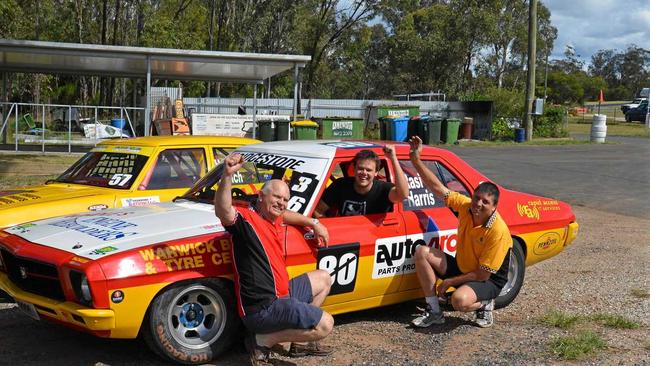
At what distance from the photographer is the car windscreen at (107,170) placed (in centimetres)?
732

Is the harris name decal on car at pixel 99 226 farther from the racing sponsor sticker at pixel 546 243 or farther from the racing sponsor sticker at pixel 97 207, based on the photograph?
the racing sponsor sticker at pixel 546 243

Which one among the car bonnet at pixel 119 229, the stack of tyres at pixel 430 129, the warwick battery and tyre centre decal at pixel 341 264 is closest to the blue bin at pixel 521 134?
the stack of tyres at pixel 430 129

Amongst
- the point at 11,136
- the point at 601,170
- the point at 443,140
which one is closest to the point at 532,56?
the point at 443,140

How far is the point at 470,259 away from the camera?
555 cm

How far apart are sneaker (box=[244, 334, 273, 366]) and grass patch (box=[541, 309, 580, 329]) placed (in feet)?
8.43

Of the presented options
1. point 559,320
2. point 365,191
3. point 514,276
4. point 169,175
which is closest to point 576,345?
point 559,320

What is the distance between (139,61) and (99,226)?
1778 cm

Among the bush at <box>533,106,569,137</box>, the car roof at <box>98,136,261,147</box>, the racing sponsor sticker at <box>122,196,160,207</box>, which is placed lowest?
the racing sponsor sticker at <box>122,196,160,207</box>

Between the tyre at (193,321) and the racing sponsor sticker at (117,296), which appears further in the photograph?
the tyre at (193,321)

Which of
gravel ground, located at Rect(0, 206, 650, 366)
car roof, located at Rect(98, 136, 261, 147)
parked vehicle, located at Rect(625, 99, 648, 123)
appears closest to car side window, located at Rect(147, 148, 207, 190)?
car roof, located at Rect(98, 136, 261, 147)

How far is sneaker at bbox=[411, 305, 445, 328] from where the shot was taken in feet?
18.1

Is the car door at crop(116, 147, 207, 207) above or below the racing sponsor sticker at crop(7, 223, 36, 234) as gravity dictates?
above

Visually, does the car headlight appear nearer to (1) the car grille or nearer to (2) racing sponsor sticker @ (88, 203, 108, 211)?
(1) the car grille

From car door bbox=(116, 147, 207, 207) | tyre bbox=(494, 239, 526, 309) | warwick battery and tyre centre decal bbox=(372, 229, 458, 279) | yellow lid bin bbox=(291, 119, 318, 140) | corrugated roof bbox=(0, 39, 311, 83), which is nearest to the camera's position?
warwick battery and tyre centre decal bbox=(372, 229, 458, 279)
